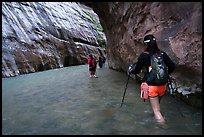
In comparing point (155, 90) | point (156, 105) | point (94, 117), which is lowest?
point (94, 117)

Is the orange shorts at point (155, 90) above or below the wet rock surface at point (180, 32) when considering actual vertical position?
below

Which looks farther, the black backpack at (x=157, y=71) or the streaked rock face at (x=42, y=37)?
the streaked rock face at (x=42, y=37)

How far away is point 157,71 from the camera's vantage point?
4.39 metres

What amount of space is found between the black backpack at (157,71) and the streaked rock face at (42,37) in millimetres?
13399

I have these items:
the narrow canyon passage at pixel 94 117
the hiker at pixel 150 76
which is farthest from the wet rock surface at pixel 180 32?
the hiker at pixel 150 76

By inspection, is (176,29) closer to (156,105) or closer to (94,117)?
(156,105)

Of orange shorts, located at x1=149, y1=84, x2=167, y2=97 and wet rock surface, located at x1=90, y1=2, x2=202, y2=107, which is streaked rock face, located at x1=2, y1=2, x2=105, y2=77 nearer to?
wet rock surface, located at x1=90, y1=2, x2=202, y2=107

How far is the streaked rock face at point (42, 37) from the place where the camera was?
1794cm

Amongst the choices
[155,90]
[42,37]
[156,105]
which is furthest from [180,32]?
[42,37]

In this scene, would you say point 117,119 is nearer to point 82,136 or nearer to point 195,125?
point 82,136

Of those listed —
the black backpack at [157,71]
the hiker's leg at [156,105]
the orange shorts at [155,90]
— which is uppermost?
the black backpack at [157,71]

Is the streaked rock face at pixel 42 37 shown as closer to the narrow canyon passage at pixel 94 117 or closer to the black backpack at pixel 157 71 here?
the narrow canyon passage at pixel 94 117

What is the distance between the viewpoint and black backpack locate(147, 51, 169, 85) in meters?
4.38

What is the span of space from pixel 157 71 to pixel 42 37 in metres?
19.1
